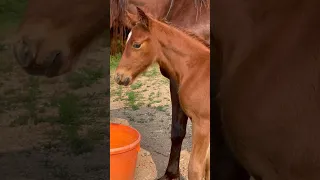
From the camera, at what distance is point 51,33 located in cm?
131

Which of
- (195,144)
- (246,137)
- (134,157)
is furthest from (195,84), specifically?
(246,137)

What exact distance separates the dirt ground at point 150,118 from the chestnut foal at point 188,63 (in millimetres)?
683

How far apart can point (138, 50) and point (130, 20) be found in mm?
121

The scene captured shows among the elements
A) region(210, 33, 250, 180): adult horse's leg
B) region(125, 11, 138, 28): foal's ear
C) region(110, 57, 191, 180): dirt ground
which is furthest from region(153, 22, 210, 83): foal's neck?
region(110, 57, 191, 180): dirt ground

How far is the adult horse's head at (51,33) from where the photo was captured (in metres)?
1.30

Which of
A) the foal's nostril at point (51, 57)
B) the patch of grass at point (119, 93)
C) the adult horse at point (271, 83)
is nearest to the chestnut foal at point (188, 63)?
the foal's nostril at point (51, 57)

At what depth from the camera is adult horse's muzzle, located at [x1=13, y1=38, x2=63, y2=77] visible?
1311mm

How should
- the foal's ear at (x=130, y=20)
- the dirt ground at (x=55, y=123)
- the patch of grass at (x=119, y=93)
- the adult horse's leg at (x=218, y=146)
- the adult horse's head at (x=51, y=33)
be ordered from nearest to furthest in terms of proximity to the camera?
1. the adult horse's leg at (x=218, y=146)
2. the adult horse's head at (x=51, y=33)
3. the foal's ear at (x=130, y=20)
4. the dirt ground at (x=55, y=123)
5. the patch of grass at (x=119, y=93)

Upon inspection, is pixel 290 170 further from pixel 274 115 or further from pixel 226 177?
pixel 226 177

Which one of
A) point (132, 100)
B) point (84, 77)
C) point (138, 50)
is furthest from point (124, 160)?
point (84, 77)

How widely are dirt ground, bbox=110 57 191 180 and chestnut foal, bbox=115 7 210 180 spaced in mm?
683

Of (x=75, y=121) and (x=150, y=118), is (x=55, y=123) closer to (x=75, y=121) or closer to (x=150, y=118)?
(x=75, y=121)

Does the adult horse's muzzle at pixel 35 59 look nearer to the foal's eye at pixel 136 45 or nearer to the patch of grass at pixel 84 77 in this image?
the foal's eye at pixel 136 45

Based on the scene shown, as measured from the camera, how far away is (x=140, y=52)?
1.63m
